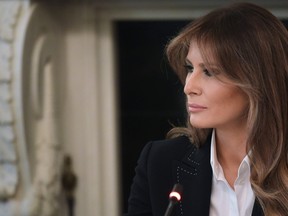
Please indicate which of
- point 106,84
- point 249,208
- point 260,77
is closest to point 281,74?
point 260,77

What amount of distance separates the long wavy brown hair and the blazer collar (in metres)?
0.06

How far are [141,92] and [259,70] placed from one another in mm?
1220

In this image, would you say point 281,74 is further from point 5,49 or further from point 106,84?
point 106,84

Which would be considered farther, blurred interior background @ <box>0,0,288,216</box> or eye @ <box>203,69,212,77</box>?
blurred interior background @ <box>0,0,288,216</box>

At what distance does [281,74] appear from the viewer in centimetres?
118

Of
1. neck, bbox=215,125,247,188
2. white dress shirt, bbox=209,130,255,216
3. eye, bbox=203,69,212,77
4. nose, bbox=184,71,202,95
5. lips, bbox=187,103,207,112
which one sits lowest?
white dress shirt, bbox=209,130,255,216

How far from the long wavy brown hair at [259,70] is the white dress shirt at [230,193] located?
3cm

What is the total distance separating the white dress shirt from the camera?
124 cm

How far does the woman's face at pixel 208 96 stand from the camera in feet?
3.79

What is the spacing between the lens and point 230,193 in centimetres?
125

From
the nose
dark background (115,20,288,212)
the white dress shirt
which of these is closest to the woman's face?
the nose

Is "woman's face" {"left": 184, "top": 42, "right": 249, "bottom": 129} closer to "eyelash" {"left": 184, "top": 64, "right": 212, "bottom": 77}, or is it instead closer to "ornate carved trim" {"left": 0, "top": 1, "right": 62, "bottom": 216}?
"eyelash" {"left": 184, "top": 64, "right": 212, "bottom": 77}

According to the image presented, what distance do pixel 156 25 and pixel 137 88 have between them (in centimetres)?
24

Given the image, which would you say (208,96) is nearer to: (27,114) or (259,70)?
(259,70)
